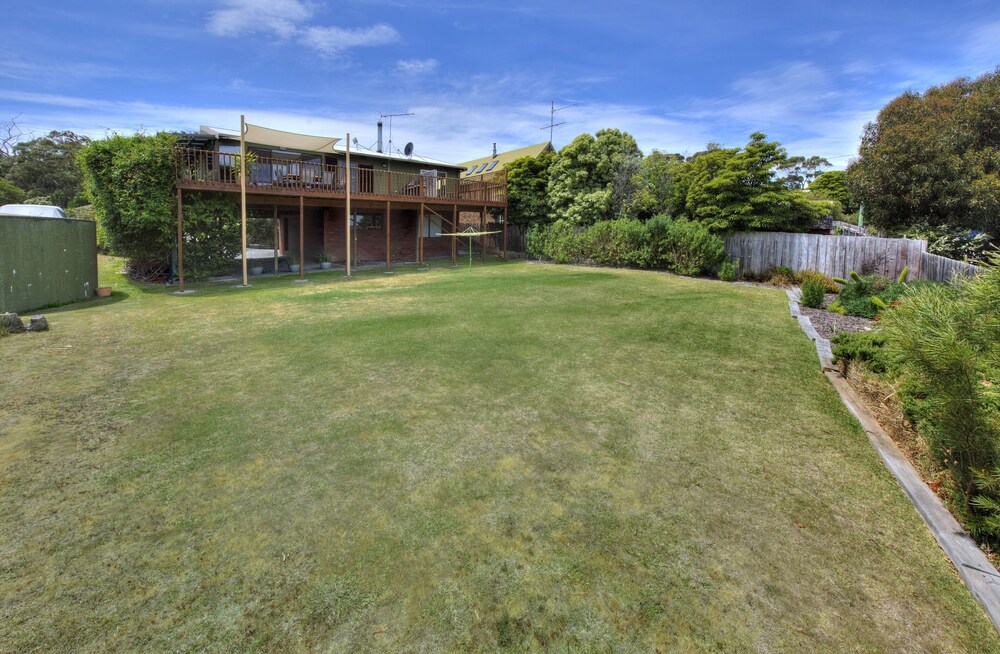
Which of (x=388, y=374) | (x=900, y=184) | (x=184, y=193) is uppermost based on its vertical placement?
(x=900, y=184)

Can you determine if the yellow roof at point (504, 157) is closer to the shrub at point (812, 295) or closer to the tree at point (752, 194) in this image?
the tree at point (752, 194)

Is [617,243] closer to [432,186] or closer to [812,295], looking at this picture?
[432,186]

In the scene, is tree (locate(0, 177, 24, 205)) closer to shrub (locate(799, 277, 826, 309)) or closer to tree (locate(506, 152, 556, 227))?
tree (locate(506, 152, 556, 227))

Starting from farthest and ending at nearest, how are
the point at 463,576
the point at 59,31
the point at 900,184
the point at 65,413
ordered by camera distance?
1. the point at 900,184
2. the point at 59,31
3. the point at 65,413
4. the point at 463,576

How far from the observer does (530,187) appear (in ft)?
67.5

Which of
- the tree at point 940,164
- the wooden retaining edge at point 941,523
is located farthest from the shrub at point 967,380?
the tree at point 940,164

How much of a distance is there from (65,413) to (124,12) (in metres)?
12.2

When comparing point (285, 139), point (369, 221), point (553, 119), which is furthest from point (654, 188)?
point (285, 139)

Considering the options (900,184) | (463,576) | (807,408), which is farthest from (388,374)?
(900,184)

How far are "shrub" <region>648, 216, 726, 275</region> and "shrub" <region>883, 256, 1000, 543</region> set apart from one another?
1168 cm

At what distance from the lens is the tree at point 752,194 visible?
45.0 feet

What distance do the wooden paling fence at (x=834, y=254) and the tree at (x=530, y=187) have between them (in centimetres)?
822

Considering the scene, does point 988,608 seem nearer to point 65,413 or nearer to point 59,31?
point 65,413

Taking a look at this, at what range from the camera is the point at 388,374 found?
18.0 feet
